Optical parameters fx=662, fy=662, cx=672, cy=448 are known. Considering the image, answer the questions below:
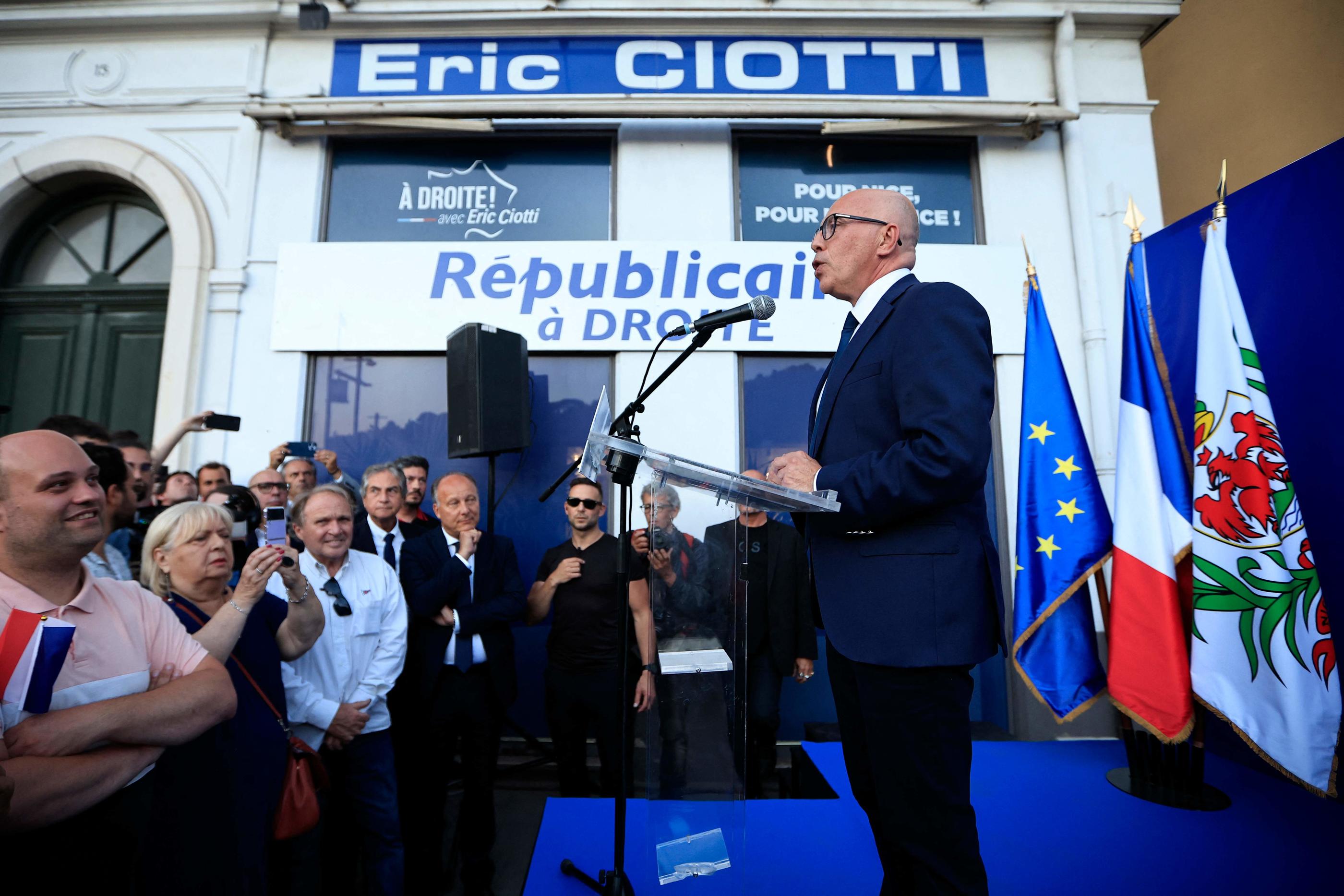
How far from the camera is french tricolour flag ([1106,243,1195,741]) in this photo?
9.03 ft

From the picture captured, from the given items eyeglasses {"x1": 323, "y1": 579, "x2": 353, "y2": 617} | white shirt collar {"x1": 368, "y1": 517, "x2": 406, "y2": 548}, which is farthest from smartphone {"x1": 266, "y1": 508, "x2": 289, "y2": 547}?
white shirt collar {"x1": 368, "y1": 517, "x2": 406, "y2": 548}

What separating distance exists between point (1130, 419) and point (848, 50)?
3.72 m

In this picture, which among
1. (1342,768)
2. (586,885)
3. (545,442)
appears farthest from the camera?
(545,442)

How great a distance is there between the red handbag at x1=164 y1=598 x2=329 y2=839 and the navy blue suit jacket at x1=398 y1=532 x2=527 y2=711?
34.1 inches

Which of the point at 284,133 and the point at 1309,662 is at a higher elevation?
the point at 284,133

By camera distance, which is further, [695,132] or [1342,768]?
[695,132]

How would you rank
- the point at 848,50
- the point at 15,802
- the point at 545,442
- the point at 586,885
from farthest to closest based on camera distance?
the point at 848,50 → the point at 545,442 → the point at 586,885 → the point at 15,802

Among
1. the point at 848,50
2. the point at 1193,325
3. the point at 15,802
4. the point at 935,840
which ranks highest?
the point at 848,50

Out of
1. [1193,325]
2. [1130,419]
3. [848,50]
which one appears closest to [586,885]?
[1130,419]

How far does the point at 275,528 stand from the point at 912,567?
1.89 meters

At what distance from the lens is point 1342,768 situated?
270 centimetres

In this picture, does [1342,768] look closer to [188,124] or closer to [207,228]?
[207,228]

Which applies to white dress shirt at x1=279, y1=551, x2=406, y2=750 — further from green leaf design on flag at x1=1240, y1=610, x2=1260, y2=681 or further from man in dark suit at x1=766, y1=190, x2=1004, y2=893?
green leaf design on flag at x1=1240, y1=610, x2=1260, y2=681

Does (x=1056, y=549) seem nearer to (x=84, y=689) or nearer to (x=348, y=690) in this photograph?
(x=348, y=690)
